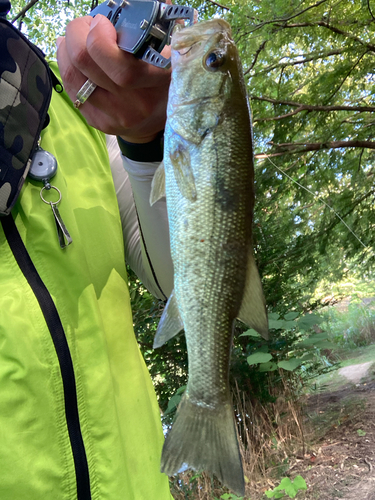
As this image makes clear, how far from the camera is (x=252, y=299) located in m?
1.11

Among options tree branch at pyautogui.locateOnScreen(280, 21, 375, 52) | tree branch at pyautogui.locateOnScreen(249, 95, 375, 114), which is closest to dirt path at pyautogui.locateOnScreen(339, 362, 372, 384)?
tree branch at pyautogui.locateOnScreen(249, 95, 375, 114)

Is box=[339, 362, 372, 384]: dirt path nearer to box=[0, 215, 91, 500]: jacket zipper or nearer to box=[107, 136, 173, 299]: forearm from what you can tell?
box=[107, 136, 173, 299]: forearm

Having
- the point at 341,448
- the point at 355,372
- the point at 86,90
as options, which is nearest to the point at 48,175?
the point at 86,90

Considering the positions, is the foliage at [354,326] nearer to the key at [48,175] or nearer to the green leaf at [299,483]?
the green leaf at [299,483]

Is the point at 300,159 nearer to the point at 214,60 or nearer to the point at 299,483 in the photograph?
the point at 299,483

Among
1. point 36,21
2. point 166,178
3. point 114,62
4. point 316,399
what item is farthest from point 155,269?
point 36,21

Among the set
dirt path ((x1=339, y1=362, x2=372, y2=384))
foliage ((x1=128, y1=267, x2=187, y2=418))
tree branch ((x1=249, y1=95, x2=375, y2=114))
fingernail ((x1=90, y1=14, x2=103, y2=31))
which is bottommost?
dirt path ((x1=339, y1=362, x2=372, y2=384))

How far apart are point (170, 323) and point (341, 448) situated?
339 cm

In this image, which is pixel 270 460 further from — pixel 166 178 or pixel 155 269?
pixel 166 178

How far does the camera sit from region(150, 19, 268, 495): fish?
1081mm

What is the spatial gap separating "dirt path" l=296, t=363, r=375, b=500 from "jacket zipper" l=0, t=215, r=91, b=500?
283 cm

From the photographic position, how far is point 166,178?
1.08m

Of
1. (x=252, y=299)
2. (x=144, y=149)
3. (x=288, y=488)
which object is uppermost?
(x=144, y=149)

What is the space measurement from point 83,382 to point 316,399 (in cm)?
442
